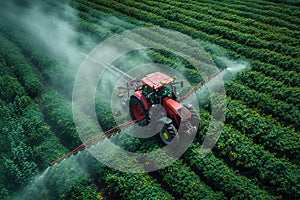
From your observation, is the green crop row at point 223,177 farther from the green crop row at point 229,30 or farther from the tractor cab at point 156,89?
the green crop row at point 229,30

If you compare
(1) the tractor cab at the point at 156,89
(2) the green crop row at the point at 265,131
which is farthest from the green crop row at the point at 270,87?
(1) the tractor cab at the point at 156,89

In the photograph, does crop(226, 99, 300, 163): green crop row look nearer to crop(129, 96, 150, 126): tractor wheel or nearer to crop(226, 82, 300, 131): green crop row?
crop(226, 82, 300, 131): green crop row

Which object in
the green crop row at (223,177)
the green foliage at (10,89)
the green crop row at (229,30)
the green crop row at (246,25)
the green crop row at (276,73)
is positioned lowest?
the green foliage at (10,89)

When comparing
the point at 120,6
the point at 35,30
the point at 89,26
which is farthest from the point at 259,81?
the point at 35,30

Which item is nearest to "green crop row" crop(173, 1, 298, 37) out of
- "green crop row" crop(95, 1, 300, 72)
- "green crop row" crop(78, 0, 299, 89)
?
"green crop row" crop(95, 1, 300, 72)

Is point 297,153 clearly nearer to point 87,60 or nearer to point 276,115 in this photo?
point 276,115

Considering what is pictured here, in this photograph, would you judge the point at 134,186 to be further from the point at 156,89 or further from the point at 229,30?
the point at 229,30
